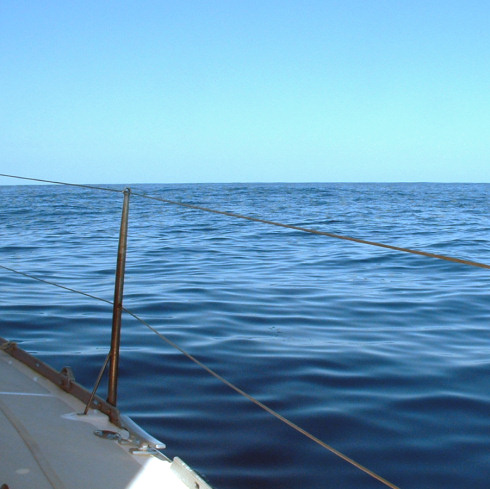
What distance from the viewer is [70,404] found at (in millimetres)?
2221

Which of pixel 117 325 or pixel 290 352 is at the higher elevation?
pixel 117 325

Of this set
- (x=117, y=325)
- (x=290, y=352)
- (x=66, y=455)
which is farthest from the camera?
(x=290, y=352)

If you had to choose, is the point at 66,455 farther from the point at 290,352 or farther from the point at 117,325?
the point at 290,352

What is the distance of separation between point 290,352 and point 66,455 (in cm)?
280

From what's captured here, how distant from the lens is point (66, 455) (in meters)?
1.75

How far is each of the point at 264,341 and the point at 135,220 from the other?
566 inches

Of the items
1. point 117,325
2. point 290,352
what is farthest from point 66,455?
point 290,352

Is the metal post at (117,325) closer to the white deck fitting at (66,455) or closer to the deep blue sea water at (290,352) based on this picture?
the white deck fitting at (66,455)

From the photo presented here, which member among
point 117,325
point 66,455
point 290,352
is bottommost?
point 290,352

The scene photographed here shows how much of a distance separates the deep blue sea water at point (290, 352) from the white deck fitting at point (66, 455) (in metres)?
0.73

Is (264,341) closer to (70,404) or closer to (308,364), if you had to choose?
(308,364)

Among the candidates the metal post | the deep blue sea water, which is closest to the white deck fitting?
the metal post

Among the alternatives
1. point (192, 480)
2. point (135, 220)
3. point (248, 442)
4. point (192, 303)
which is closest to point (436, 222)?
point (135, 220)

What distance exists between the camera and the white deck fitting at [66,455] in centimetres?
161
